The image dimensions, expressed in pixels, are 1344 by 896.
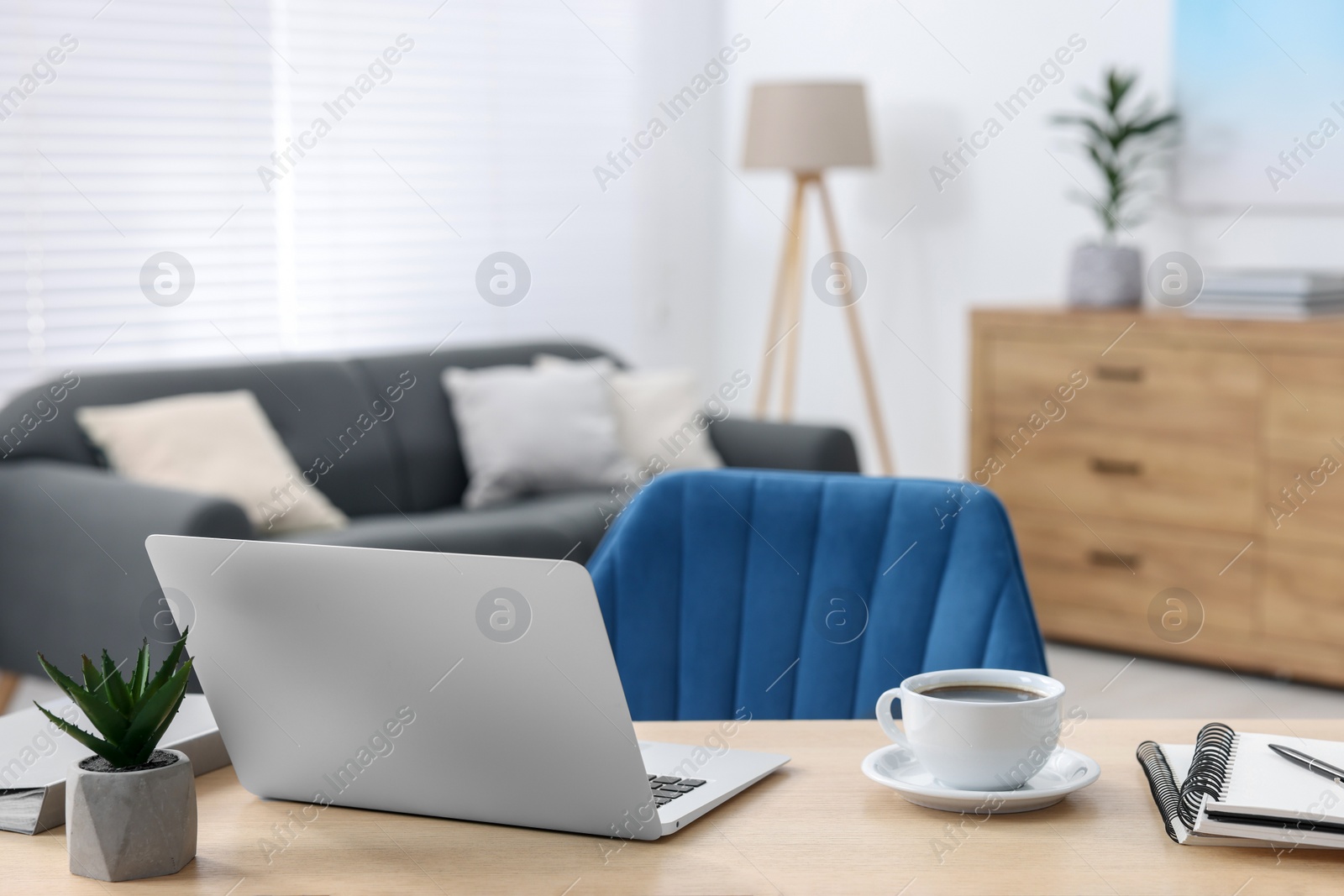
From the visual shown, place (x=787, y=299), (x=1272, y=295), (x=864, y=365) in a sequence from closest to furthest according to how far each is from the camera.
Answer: (x=1272, y=295)
(x=864, y=365)
(x=787, y=299)

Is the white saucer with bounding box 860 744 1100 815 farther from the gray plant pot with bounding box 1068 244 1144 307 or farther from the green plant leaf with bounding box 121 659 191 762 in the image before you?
the gray plant pot with bounding box 1068 244 1144 307

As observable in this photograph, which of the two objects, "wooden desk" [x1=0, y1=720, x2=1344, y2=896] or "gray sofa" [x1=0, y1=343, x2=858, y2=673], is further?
"gray sofa" [x1=0, y1=343, x2=858, y2=673]

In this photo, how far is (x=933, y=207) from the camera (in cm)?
453

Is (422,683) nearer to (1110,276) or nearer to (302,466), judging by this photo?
(302,466)

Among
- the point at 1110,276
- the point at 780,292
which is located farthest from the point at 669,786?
the point at 780,292

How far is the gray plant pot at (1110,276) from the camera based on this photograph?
375 cm

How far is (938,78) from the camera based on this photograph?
4445 mm

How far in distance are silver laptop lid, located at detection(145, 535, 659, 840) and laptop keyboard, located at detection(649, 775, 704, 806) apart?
0.18 feet

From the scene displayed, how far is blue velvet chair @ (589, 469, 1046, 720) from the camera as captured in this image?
4.50 ft

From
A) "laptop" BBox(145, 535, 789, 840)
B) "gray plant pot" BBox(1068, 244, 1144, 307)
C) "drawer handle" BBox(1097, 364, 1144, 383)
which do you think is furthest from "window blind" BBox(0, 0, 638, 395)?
"laptop" BBox(145, 535, 789, 840)

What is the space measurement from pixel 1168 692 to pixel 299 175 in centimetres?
281

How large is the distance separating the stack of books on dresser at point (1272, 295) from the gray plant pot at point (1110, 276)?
27 cm

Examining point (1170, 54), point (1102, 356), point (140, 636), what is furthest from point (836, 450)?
point (140, 636)

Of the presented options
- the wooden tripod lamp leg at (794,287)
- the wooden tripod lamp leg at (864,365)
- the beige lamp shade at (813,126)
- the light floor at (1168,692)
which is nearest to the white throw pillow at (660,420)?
the wooden tripod lamp leg at (794,287)
